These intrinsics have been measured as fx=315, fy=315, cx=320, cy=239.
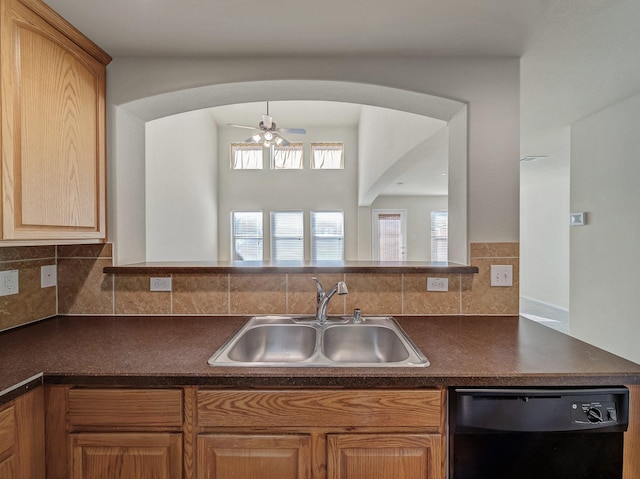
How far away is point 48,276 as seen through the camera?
1612 millimetres

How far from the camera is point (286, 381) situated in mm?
985

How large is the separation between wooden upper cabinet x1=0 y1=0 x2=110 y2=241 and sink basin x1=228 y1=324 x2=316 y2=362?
0.92m

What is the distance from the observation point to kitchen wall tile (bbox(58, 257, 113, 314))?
1.66 m

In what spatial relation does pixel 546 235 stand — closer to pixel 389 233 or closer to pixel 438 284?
pixel 389 233

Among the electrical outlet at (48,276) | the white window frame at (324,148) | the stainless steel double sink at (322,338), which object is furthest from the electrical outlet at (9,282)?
the white window frame at (324,148)

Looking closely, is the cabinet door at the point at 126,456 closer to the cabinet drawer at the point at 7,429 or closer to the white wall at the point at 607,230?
the cabinet drawer at the point at 7,429

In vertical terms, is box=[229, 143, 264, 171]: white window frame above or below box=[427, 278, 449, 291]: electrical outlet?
above

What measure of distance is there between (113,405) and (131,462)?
7.4 inches

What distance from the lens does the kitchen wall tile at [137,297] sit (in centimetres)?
167

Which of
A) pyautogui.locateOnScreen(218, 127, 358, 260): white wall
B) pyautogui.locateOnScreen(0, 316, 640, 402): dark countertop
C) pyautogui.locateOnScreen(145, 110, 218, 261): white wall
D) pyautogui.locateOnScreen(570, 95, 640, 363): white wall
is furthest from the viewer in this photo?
pyautogui.locateOnScreen(218, 127, 358, 260): white wall

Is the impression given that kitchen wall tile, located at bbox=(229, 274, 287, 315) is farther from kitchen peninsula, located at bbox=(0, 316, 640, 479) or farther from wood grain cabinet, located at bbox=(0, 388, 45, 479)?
wood grain cabinet, located at bbox=(0, 388, 45, 479)

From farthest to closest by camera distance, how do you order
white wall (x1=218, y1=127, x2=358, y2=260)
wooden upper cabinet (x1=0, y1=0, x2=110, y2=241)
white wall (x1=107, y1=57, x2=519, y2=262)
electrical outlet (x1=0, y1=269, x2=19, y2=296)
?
white wall (x1=218, y1=127, x2=358, y2=260), white wall (x1=107, y1=57, x2=519, y2=262), electrical outlet (x1=0, y1=269, x2=19, y2=296), wooden upper cabinet (x1=0, y1=0, x2=110, y2=241)

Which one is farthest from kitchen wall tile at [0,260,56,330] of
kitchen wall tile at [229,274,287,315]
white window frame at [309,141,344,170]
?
white window frame at [309,141,344,170]

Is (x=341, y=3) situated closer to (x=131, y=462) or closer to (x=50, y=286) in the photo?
(x=131, y=462)
